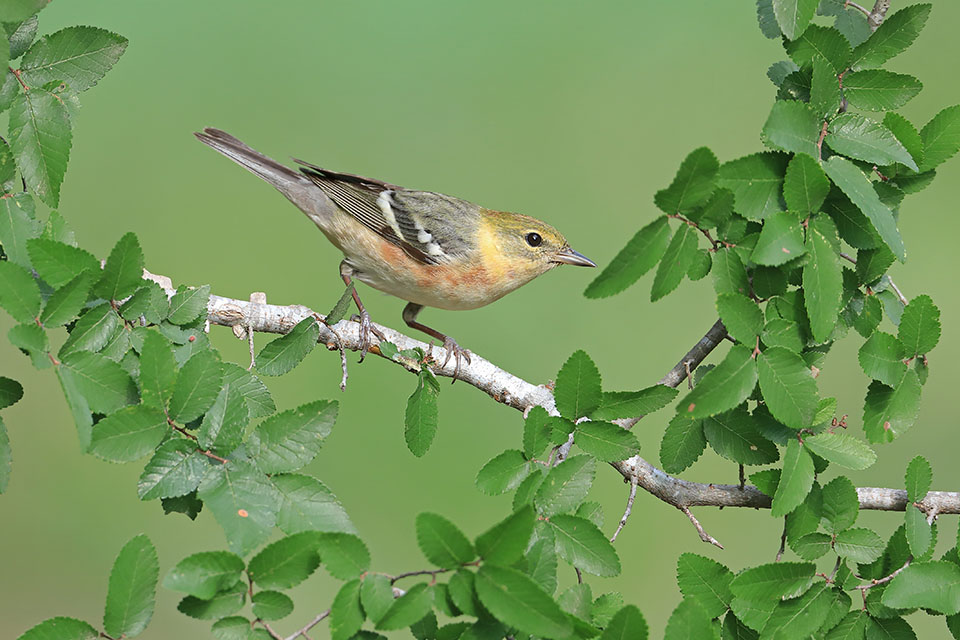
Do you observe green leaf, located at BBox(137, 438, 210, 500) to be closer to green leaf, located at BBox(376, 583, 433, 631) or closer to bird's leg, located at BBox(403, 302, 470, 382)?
green leaf, located at BBox(376, 583, 433, 631)

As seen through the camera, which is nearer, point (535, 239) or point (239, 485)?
point (239, 485)

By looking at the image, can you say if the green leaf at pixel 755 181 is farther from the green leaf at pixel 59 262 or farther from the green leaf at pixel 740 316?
the green leaf at pixel 59 262

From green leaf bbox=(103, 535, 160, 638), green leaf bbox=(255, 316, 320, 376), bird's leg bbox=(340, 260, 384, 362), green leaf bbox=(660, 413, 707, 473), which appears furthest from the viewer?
bird's leg bbox=(340, 260, 384, 362)

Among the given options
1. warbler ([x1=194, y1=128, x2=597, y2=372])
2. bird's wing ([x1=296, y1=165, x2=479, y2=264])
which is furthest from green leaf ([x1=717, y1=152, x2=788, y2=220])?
bird's wing ([x1=296, y1=165, x2=479, y2=264])

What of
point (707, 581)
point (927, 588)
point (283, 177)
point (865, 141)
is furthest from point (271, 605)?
point (283, 177)

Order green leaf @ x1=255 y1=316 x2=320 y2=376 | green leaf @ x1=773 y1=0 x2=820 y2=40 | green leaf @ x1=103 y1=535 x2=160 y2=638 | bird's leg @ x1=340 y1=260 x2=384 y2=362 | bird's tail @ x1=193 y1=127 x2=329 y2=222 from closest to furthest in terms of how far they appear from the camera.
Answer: green leaf @ x1=103 y1=535 x2=160 y2=638
green leaf @ x1=773 y1=0 x2=820 y2=40
green leaf @ x1=255 y1=316 x2=320 y2=376
bird's leg @ x1=340 y1=260 x2=384 y2=362
bird's tail @ x1=193 y1=127 x2=329 y2=222

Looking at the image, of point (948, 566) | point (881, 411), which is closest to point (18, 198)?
point (881, 411)

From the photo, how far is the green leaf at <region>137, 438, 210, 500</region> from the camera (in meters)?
0.97

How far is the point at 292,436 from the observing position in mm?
1026

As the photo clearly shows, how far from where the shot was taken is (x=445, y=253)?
2264 mm

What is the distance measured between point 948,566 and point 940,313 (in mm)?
348

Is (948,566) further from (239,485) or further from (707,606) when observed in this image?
(239,485)

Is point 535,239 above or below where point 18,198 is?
above

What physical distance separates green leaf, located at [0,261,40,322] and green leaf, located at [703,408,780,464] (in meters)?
0.91
